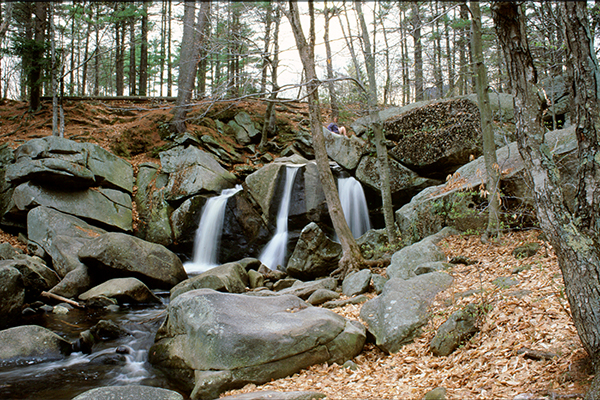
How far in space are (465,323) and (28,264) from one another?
386 inches

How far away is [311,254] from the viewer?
32.1 ft

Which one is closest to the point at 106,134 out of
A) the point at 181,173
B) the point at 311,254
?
the point at 181,173

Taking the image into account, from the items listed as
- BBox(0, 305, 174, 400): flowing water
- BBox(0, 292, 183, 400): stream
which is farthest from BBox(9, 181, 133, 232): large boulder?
BBox(0, 305, 174, 400): flowing water

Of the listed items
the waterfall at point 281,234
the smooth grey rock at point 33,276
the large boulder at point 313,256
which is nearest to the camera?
the smooth grey rock at point 33,276

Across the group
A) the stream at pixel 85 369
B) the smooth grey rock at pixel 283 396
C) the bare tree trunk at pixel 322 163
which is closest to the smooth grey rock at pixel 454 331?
the smooth grey rock at pixel 283 396

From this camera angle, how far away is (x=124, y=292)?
8.77 m

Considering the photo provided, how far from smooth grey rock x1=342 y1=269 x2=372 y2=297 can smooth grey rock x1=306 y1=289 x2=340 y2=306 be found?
10.6 inches

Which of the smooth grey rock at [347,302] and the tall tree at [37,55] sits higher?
the tall tree at [37,55]

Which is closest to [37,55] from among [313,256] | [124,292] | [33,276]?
[33,276]

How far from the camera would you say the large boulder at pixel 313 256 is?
31.9 ft

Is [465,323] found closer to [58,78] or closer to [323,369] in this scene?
[323,369]

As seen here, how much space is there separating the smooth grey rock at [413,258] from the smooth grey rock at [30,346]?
5948 millimetres

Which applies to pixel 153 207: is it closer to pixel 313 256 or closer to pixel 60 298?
pixel 60 298

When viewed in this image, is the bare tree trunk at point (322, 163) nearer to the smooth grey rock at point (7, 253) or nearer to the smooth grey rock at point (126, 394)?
the smooth grey rock at point (126, 394)
